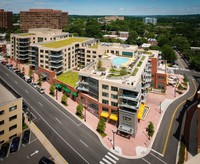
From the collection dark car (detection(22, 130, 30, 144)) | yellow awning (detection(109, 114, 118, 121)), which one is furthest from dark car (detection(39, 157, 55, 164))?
yellow awning (detection(109, 114, 118, 121))

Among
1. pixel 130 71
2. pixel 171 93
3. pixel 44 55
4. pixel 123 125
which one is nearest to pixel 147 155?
pixel 123 125

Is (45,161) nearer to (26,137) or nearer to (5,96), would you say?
(26,137)

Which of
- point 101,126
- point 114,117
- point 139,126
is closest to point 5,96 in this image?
point 101,126

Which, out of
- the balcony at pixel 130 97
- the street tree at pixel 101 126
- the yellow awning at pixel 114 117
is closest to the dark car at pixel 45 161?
the street tree at pixel 101 126

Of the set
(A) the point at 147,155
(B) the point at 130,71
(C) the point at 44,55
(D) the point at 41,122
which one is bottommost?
(A) the point at 147,155

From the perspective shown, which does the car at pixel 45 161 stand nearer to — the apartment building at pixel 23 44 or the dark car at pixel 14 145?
the dark car at pixel 14 145

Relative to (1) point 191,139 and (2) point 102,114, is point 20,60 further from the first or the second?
(1) point 191,139

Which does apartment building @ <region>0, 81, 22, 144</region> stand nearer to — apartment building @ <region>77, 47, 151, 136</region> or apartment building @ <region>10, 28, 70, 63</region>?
apartment building @ <region>77, 47, 151, 136</region>
